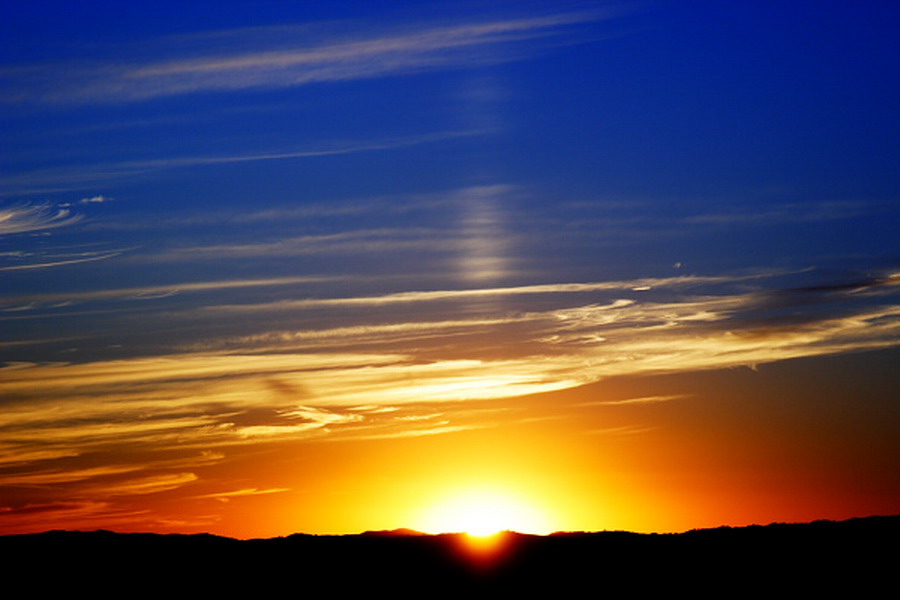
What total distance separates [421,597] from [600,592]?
12.0 metres

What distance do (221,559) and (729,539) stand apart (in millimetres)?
35828

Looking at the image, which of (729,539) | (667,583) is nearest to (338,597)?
(667,583)

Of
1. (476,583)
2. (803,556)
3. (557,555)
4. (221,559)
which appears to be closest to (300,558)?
(221,559)

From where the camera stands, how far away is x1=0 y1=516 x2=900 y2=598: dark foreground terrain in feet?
276

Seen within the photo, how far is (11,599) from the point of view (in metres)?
83.0

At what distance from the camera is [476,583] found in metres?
87.6

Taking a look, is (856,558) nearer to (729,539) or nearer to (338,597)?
(729,539)

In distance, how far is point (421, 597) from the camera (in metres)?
85.9

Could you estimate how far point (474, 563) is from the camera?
3543 inches

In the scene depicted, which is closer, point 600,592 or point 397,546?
point 600,592

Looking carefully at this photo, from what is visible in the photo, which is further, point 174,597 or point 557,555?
point 557,555

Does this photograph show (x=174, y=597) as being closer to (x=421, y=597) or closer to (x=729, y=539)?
(x=421, y=597)

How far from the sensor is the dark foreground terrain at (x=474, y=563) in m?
84.1

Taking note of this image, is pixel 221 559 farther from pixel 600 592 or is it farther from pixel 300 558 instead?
pixel 600 592
